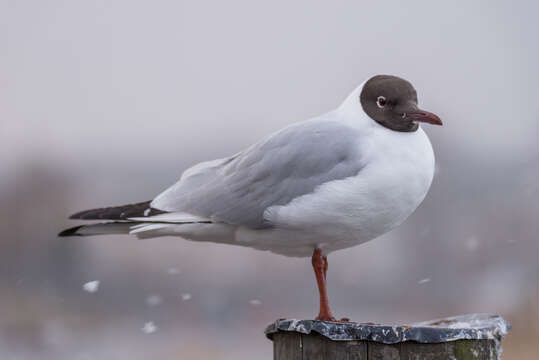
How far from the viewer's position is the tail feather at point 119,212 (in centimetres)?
284

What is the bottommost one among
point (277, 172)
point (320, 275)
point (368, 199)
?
point (320, 275)

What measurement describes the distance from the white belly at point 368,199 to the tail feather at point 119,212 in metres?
0.54

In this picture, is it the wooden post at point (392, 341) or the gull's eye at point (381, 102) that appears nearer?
the wooden post at point (392, 341)

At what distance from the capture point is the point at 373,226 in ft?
8.36

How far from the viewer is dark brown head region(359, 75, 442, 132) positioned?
8.48 feet

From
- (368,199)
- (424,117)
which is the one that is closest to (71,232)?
(368,199)

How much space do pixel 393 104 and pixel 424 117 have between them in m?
0.14

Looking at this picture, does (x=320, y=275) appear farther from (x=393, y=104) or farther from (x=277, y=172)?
(x=393, y=104)

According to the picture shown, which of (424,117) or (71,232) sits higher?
(424,117)

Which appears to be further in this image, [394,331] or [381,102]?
[381,102]

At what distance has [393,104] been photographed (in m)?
2.63

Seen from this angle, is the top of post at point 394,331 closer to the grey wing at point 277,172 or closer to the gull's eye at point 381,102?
the grey wing at point 277,172

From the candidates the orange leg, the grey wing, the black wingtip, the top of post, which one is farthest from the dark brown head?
the black wingtip

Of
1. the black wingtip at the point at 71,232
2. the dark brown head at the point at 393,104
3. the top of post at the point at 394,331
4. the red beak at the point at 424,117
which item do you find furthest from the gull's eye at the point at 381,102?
the black wingtip at the point at 71,232
